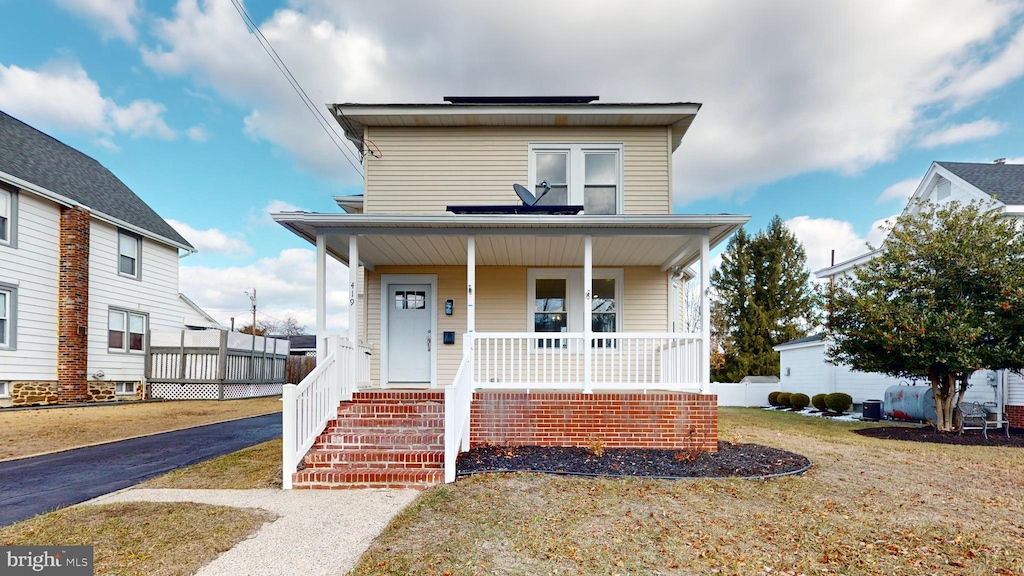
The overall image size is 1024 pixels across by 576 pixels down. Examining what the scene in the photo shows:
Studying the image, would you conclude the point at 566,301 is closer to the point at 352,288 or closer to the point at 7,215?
the point at 352,288

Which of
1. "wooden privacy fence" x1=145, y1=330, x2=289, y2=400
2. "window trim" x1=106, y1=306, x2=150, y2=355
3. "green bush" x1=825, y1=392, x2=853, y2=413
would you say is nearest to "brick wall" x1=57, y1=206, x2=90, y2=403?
→ "window trim" x1=106, y1=306, x2=150, y2=355

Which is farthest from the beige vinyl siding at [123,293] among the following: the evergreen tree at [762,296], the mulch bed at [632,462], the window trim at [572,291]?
the evergreen tree at [762,296]

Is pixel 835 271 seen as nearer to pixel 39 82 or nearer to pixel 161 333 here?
pixel 161 333

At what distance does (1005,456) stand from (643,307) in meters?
A: 6.07

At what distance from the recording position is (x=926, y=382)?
13.4 metres

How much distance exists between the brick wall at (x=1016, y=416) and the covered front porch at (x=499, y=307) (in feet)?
28.7

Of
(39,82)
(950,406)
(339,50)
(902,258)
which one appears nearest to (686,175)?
(902,258)

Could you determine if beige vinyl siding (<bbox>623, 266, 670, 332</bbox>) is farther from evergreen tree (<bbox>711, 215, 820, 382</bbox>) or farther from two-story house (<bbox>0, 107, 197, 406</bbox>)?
evergreen tree (<bbox>711, 215, 820, 382</bbox>)

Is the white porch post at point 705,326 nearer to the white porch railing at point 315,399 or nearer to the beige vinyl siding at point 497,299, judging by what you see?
the beige vinyl siding at point 497,299

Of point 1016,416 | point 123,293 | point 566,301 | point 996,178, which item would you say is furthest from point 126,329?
point 996,178

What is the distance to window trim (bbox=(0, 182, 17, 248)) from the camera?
1198 cm

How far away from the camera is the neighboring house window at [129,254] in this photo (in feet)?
50.8

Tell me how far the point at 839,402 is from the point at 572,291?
431 inches

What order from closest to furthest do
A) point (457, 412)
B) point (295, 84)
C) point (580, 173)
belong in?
point (457, 412)
point (580, 173)
point (295, 84)
